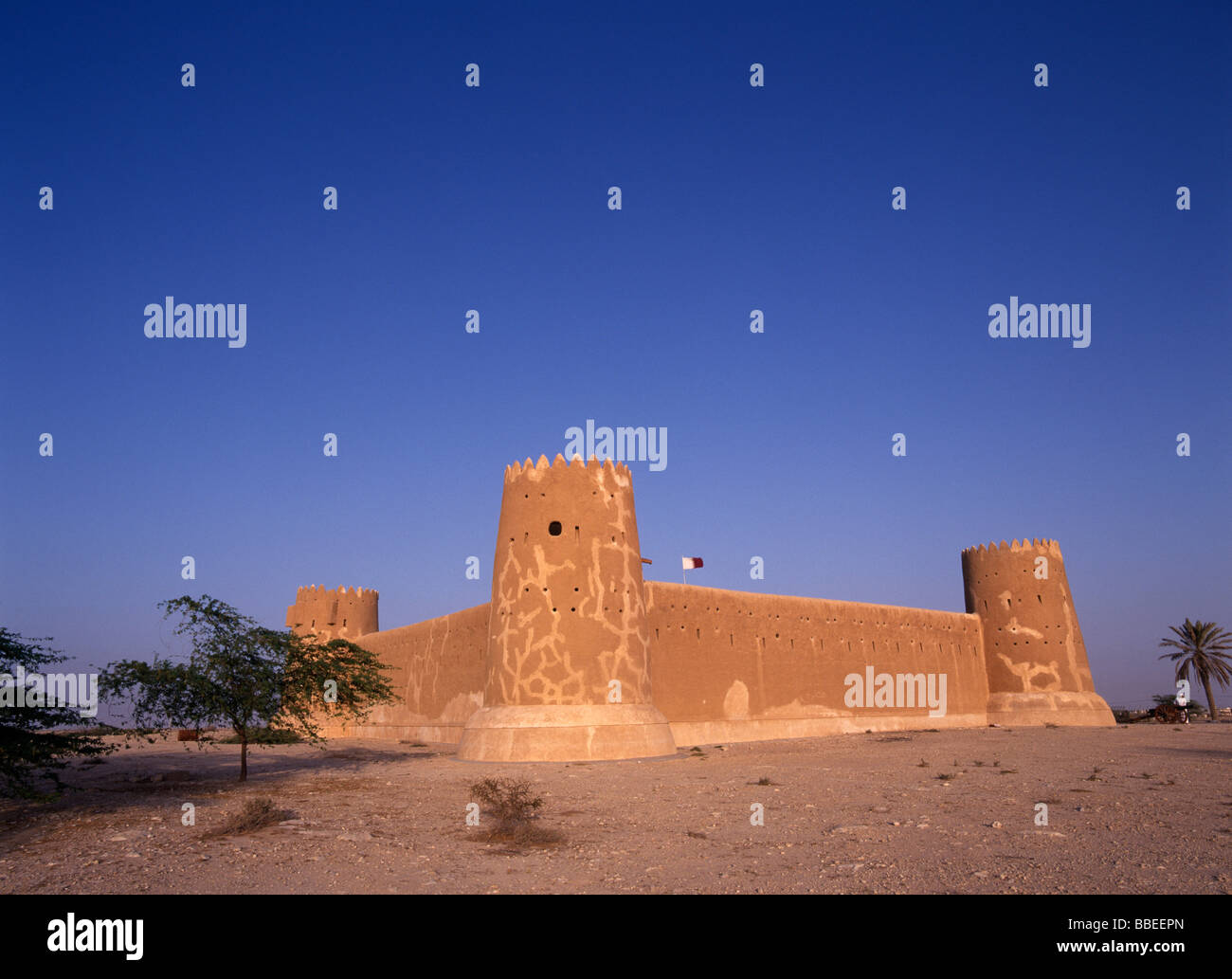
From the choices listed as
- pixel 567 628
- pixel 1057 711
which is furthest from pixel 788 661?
pixel 1057 711

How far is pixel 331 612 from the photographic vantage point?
39.1 metres

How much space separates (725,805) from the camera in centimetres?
1184

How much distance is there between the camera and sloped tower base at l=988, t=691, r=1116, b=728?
109 ft

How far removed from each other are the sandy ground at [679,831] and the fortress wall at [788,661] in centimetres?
677

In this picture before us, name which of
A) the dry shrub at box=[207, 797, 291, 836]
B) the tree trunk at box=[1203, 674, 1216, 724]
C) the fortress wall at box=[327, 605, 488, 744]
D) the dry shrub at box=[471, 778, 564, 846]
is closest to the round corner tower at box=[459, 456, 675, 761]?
the fortress wall at box=[327, 605, 488, 744]

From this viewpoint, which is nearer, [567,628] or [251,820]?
[251,820]

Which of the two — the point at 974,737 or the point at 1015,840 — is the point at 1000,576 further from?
the point at 1015,840

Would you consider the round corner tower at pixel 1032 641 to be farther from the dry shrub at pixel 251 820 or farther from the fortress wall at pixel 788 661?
the dry shrub at pixel 251 820

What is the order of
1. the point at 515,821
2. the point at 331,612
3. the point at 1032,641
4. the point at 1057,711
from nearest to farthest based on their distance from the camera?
the point at 515,821
the point at 1057,711
the point at 1032,641
the point at 331,612

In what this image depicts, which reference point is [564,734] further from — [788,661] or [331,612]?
[331,612]

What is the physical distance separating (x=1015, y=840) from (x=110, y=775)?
745 inches

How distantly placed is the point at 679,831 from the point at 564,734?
971cm
